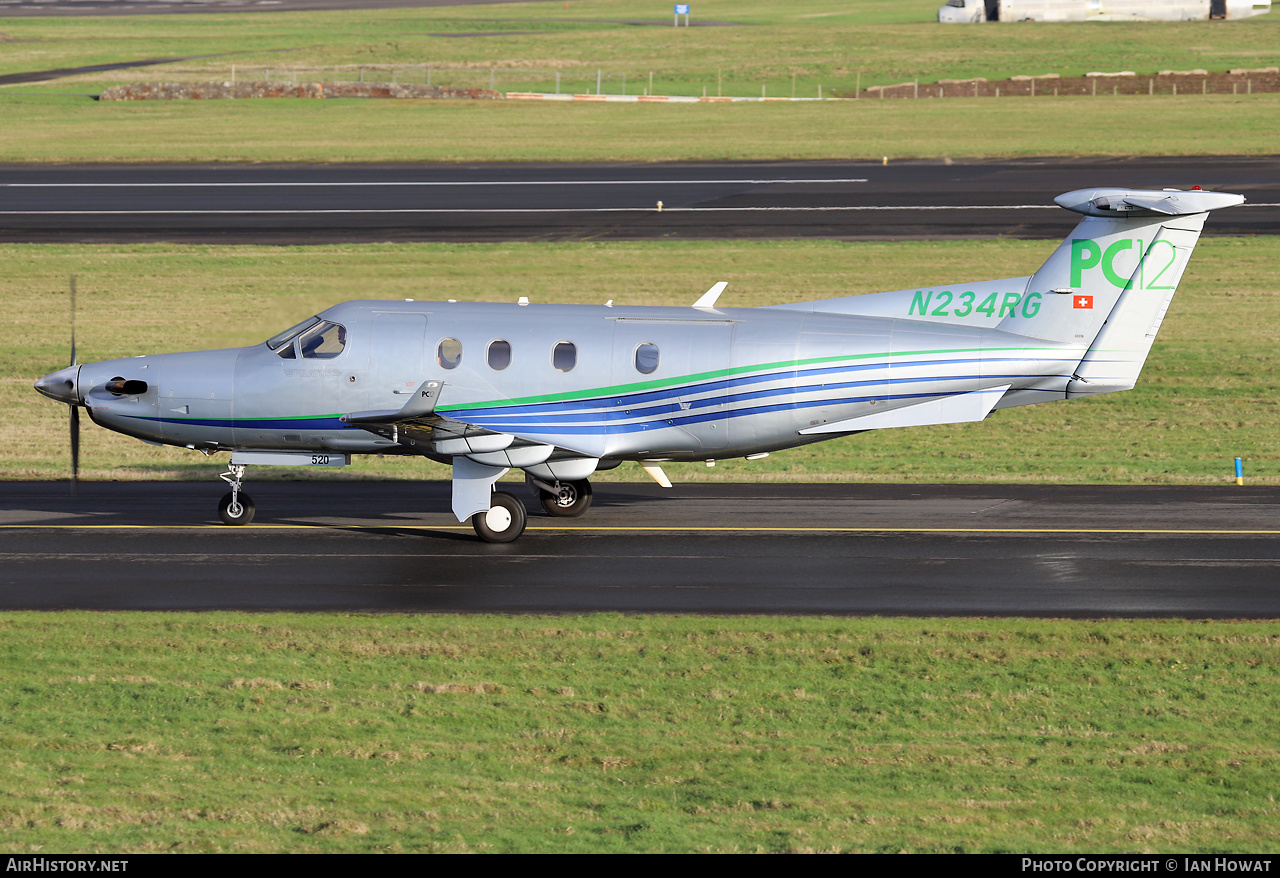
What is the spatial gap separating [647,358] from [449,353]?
2.92m

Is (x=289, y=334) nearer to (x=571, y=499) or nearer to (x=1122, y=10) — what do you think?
(x=571, y=499)

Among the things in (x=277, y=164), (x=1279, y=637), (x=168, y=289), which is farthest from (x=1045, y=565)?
(x=277, y=164)

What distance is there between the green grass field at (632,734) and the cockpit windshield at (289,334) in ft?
18.7

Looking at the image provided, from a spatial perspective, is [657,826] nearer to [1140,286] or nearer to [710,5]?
[1140,286]

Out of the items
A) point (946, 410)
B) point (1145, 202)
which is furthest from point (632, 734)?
point (1145, 202)

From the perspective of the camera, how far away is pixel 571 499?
23766mm

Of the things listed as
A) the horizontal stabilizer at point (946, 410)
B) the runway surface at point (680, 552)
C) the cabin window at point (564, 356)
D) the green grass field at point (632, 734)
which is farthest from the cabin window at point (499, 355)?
the horizontal stabilizer at point (946, 410)

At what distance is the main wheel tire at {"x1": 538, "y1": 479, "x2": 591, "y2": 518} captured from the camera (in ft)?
78.0

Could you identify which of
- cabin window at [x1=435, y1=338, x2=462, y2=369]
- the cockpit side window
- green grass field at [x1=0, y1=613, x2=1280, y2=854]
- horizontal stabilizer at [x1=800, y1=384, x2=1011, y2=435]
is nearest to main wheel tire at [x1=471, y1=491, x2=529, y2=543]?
cabin window at [x1=435, y1=338, x2=462, y2=369]

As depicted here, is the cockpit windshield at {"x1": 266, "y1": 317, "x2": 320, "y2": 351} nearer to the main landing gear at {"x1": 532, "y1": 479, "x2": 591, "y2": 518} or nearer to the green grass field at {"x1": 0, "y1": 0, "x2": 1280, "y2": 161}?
the main landing gear at {"x1": 532, "y1": 479, "x2": 591, "y2": 518}

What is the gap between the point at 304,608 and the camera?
1855 centimetres

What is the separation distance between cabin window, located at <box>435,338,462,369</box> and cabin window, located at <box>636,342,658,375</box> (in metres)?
2.64
